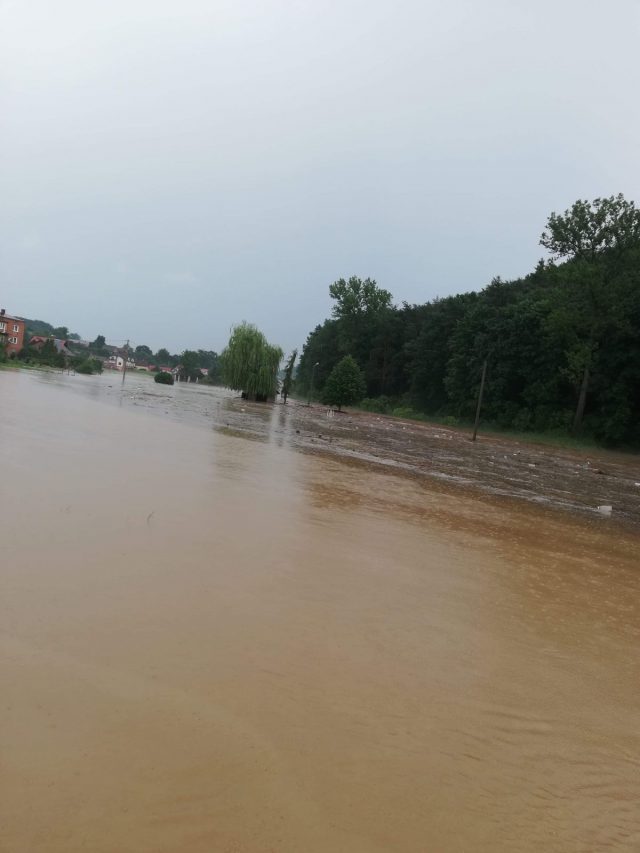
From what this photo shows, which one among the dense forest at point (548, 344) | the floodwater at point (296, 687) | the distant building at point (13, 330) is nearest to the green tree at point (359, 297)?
the dense forest at point (548, 344)

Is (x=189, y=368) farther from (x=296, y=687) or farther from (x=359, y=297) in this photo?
(x=296, y=687)

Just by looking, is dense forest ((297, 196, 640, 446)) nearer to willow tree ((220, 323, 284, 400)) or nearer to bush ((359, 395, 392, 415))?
bush ((359, 395, 392, 415))

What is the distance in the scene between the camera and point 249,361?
177ft

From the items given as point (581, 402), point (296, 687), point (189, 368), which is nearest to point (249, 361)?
point (581, 402)

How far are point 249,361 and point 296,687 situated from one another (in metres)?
51.4

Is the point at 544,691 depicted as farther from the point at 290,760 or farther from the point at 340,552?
the point at 340,552

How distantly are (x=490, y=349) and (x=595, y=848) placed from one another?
175ft

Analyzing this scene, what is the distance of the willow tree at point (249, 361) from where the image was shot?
54000 millimetres

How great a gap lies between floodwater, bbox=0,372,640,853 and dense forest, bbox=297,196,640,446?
1469 inches

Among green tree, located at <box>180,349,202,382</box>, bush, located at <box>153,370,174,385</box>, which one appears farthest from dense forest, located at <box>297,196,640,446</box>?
green tree, located at <box>180,349,202,382</box>

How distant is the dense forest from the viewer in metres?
40.4

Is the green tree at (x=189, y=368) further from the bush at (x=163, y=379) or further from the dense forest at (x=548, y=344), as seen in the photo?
the dense forest at (x=548, y=344)

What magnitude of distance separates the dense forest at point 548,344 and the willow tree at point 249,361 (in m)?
17.6

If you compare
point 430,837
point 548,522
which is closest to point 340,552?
point 430,837
